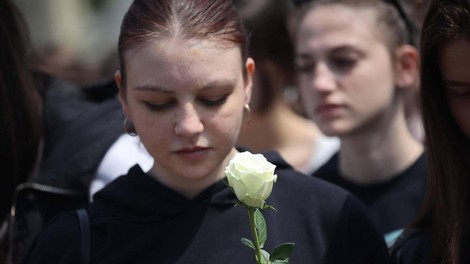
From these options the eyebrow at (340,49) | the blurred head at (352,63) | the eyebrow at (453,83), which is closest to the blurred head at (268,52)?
the blurred head at (352,63)

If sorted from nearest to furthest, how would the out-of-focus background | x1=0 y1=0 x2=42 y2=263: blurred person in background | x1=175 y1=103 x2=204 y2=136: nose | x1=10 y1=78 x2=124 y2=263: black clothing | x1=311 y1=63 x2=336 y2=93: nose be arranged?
x1=175 y1=103 x2=204 y2=136: nose < x1=10 y1=78 x2=124 y2=263: black clothing < x1=0 y1=0 x2=42 y2=263: blurred person in background < x1=311 y1=63 x2=336 y2=93: nose < the out-of-focus background

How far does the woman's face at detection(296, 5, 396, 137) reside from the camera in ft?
12.4

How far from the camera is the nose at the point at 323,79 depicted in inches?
148

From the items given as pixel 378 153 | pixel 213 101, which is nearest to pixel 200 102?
pixel 213 101

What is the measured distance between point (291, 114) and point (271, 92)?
197mm

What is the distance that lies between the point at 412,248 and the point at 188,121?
0.74 m

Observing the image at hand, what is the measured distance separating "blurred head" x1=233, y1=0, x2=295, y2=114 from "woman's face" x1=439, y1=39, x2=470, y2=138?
6.73ft

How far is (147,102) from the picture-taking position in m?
2.58

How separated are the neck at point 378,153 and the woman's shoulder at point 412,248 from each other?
1.01 m

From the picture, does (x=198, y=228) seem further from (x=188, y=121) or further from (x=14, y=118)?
(x=14, y=118)

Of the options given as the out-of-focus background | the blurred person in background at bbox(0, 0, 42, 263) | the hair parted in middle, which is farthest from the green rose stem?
the out-of-focus background

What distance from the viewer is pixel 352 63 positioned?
12.6 ft

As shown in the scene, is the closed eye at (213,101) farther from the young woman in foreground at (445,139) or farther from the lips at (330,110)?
the lips at (330,110)

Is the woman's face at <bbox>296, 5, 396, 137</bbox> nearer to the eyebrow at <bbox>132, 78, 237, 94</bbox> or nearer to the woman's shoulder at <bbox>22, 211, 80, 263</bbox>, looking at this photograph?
the eyebrow at <bbox>132, 78, 237, 94</bbox>
